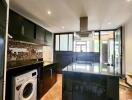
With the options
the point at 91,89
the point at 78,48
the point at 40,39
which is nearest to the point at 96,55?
the point at 78,48

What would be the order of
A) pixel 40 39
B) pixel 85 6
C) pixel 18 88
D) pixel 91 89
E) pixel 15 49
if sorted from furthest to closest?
pixel 40 39 < pixel 15 49 < pixel 85 6 < pixel 91 89 < pixel 18 88

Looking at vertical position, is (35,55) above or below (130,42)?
below

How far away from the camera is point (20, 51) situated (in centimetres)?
328

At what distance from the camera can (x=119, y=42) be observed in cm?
534

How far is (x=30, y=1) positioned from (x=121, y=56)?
178 inches

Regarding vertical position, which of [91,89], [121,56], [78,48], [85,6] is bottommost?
[91,89]

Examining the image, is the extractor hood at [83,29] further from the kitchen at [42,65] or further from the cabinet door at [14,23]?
the cabinet door at [14,23]

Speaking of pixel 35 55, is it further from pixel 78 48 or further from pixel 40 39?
pixel 78 48

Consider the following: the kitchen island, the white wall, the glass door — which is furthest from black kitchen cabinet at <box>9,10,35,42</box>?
the glass door

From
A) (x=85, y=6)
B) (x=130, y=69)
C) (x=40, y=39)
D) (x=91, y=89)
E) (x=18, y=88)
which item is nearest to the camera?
(x=18, y=88)

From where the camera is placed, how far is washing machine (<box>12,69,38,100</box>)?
2.02m

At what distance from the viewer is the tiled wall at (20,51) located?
287cm

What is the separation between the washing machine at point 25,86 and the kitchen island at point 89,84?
2.49 ft

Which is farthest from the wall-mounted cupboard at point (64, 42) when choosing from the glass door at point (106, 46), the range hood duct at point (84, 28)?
the range hood duct at point (84, 28)
